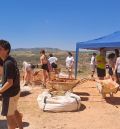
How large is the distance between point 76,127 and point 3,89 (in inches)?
98.3

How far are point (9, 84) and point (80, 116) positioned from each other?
3.46 meters

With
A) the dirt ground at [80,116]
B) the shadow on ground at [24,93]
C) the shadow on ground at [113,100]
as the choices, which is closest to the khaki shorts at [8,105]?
the dirt ground at [80,116]

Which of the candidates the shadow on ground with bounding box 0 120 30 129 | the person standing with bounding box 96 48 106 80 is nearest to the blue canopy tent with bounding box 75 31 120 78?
the person standing with bounding box 96 48 106 80

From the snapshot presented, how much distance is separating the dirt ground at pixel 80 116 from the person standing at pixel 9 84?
1726 mm

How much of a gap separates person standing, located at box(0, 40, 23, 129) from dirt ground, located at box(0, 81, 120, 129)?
1726 mm

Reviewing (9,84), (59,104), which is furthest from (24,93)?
(9,84)

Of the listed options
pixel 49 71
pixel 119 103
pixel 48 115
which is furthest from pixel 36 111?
pixel 49 71

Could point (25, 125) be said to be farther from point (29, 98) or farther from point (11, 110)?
point (29, 98)

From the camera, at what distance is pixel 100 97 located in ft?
39.3

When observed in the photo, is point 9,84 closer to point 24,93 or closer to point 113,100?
point 113,100

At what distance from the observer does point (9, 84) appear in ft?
19.9

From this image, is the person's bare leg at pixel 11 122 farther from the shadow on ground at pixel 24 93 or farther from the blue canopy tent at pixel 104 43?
the blue canopy tent at pixel 104 43

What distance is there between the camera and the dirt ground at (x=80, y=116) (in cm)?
819

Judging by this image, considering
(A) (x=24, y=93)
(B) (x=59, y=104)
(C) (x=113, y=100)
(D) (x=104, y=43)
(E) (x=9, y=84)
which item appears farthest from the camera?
(D) (x=104, y=43)
